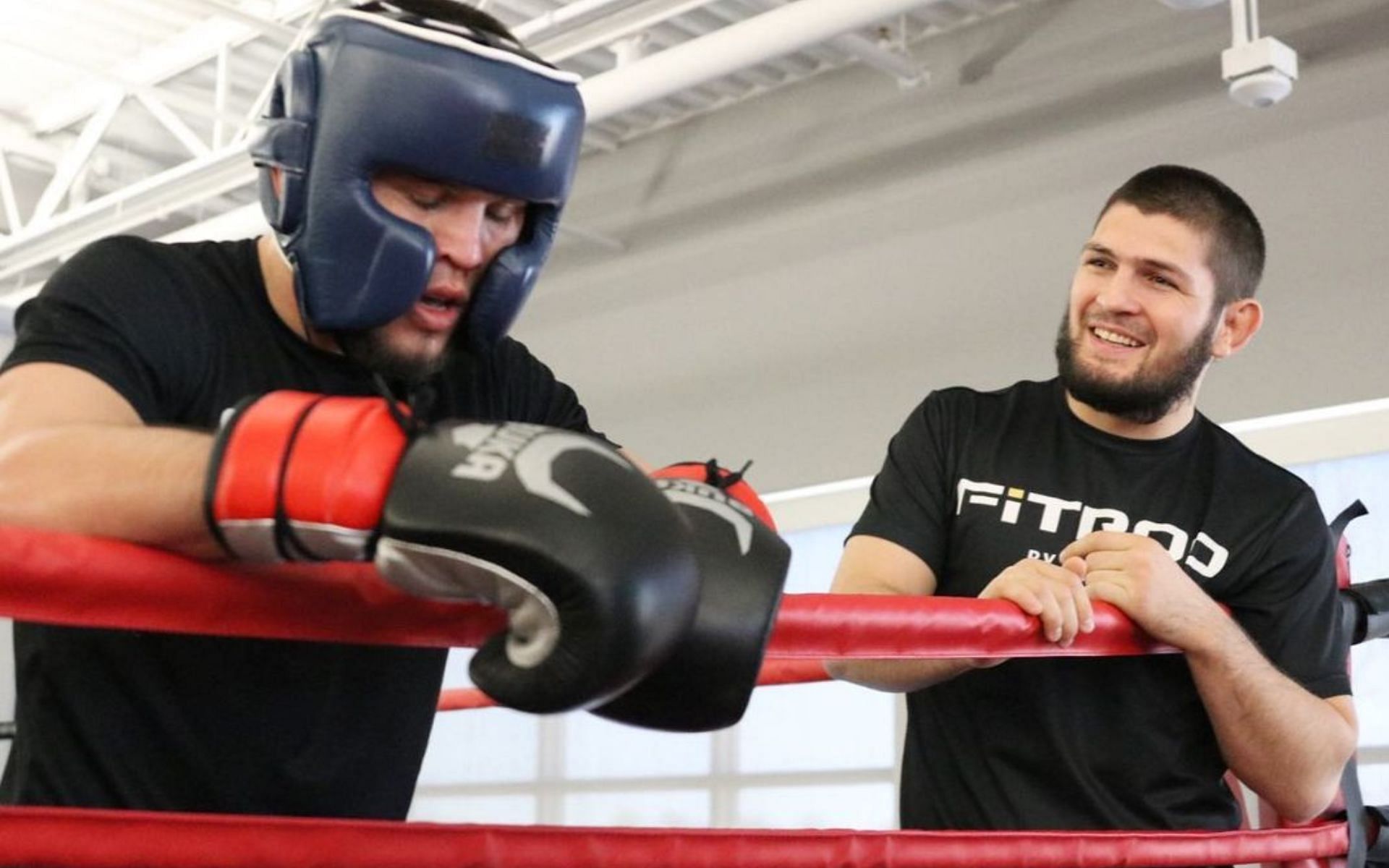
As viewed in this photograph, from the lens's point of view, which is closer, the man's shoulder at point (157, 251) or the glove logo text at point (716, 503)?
the glove logo text at point (716, 503)

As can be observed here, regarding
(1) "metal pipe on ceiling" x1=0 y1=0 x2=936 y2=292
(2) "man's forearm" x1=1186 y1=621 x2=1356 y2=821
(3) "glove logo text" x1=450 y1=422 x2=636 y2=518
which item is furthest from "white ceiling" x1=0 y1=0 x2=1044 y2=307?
(3) "glove logo text" x1=450 y1=422 x2=636 y2=518

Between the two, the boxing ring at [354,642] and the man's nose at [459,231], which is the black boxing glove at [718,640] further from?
the man's nose at [459,231]

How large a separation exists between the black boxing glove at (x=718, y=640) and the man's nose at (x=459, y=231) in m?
0.43

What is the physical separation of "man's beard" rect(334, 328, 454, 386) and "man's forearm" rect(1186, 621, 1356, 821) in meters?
0.78

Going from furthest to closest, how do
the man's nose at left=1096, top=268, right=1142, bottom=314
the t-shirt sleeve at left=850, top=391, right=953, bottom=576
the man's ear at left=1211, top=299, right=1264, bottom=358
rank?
the man's ear at left=1211, top=299, right=1264, bottom=358, the man's nose at left=1096, top=268, right=1142, bottom=314, the t-shirt sleeve at left=850, top=391, right=953, bottom=576

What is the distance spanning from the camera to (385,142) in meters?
1.15

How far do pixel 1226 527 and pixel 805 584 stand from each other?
430 cm

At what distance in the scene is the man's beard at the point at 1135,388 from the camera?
1.82m

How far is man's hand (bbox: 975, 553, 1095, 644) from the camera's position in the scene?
1358mm

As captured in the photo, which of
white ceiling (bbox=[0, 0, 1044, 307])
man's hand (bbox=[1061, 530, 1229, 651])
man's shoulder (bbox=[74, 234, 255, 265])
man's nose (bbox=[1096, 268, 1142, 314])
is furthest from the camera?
white ceiling (bbox=[0, 0, 1044, 307])

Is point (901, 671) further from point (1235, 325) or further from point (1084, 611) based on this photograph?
point (1235, 325)

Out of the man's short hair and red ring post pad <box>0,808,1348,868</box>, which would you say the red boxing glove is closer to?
red ring post pad <box>0,808,1348,868</box>

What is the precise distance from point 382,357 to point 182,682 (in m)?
0.29

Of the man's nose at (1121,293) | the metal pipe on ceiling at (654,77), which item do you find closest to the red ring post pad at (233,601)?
the man's nose at (1121,293)
